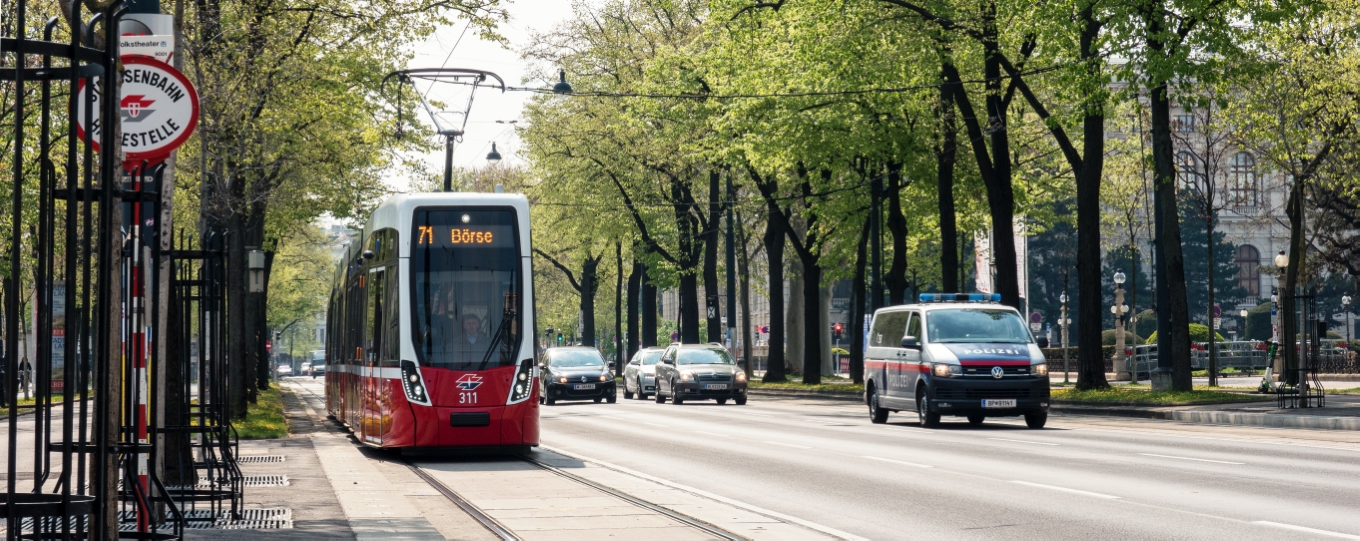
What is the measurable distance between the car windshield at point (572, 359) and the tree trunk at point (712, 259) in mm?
10509

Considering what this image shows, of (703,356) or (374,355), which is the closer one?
(374,355)

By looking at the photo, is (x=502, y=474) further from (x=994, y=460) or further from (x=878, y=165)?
(x=878, y=165)

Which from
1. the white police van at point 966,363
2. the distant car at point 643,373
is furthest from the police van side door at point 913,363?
the distant car at point 643,373

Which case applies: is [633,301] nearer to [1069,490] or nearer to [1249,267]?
[1069,490]

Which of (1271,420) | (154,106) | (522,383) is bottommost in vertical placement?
(1271,420)

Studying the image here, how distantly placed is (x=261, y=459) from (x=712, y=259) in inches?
1389

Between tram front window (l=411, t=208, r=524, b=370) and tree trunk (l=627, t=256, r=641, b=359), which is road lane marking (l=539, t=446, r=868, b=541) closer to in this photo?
tram front window (l=411, t=208, r=524, b=370)

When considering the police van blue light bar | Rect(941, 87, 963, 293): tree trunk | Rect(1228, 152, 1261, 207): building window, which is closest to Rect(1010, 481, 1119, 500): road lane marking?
the police van blue light bar

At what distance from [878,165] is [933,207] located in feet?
11.5

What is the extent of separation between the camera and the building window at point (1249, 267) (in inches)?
4178

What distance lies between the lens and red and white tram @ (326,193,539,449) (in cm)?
1806

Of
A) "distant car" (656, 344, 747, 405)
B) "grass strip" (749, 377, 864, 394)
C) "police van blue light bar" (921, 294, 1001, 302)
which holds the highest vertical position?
"police van blue light bar" (921, 294, 1001, 302)

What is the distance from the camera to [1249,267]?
351 ft

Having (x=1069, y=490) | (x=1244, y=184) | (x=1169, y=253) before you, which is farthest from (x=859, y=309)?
(x=1069, y=490)
